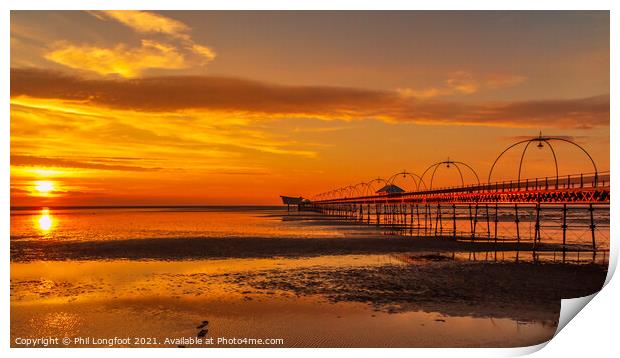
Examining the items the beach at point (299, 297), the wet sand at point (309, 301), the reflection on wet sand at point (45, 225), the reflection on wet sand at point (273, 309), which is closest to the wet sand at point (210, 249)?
the beach at point (299, 297)

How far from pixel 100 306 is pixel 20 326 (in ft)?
10.1

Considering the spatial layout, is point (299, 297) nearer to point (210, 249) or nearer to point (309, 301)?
point (309, 301)

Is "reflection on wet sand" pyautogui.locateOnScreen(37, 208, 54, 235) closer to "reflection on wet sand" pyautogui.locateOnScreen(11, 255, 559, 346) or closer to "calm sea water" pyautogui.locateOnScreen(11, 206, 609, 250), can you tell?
"calm sea water" pyautogui.locateOnScreen(11, 206, 609, 250)

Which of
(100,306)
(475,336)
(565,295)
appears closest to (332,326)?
(475,336)

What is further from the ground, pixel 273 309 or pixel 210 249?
pixel 273 309

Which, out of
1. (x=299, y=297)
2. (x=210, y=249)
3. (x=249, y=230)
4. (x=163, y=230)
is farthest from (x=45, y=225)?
(x=299, y=297)

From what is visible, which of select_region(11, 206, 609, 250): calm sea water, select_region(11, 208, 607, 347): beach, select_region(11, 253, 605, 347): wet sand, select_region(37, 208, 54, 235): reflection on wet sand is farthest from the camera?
select_region(37, 208, 54, 235): reflection on wet sand

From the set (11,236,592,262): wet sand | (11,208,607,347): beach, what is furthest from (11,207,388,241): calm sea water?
(11,208,607,347): beach

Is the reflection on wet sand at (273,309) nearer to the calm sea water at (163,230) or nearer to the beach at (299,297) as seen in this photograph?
the beach at (299,297)

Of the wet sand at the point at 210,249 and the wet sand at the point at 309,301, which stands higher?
the wet sand at the point at 309,301

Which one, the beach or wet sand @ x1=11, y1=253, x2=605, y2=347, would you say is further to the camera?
wet sand @ x1=11, y1=253, x2=605, y2=347

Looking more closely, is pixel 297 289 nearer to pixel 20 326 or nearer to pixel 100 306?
pixel 100 306
